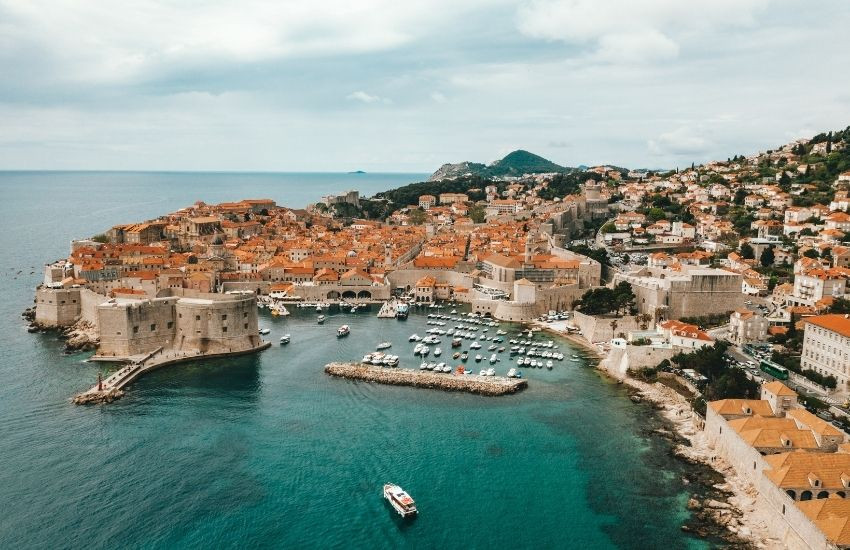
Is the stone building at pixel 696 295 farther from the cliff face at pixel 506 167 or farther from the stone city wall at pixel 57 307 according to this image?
the cliff face at pixel 506 167

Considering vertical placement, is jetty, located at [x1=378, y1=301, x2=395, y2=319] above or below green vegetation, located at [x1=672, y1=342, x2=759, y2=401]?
below

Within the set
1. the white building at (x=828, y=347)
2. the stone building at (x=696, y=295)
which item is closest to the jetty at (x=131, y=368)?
the stone building at (x=696, y=295)

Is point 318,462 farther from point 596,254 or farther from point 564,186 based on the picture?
point 564,186

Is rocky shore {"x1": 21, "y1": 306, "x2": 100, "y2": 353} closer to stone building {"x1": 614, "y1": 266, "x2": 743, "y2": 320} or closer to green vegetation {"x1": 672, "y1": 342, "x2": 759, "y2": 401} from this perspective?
green vegetation {"x1": 672, "y1": 342, "x2": 759, "y2": 401}

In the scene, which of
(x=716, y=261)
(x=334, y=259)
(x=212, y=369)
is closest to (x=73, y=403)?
(x=212, y=369)

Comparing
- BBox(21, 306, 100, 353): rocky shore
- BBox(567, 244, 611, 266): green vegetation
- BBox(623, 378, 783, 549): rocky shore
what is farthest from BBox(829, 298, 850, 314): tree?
BBox(21, 306, 100, 353): rocky shore

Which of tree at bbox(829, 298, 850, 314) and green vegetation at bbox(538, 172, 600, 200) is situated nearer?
tree at bbox(829, 298, 850, 314)

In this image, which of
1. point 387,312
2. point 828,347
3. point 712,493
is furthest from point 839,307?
point 387,312
